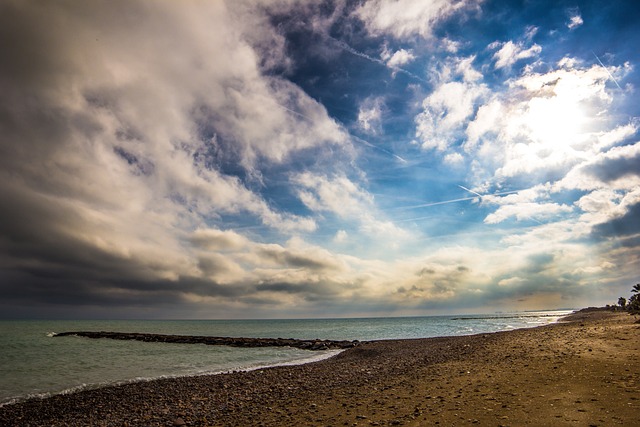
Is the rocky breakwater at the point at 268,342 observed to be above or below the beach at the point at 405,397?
below

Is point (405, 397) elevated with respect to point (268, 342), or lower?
elevated

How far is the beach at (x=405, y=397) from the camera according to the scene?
10602 mm

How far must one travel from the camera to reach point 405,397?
13867 millimetres

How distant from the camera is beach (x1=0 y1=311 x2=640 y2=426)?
10.6m

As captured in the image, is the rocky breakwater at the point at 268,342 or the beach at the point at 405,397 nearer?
the beach at the point at 405,397

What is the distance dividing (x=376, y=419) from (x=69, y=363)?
131 feet

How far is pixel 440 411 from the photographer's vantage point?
37.3 feet

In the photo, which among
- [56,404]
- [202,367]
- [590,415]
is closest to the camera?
[590,415]

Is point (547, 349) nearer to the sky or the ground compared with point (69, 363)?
nearer to the sky

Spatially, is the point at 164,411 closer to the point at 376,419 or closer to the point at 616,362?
the point at 376,419

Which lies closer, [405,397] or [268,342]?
[405,397]

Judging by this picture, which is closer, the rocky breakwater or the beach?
the beach

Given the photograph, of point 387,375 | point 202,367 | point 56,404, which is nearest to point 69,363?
point 202,367

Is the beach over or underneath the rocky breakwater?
over
